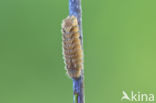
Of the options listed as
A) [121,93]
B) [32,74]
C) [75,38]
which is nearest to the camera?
[75,38]

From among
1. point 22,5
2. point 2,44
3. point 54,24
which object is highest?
point 22,5

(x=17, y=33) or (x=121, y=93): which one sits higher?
(x=17, y=33)

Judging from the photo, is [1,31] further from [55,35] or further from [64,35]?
[64,35]

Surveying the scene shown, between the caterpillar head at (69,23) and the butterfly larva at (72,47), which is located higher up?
the caterpillar head at (69,23)

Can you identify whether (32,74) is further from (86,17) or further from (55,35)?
(86,17)

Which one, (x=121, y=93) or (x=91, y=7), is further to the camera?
(x=91, y=7)

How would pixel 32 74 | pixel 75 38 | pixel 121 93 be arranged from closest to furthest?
1. pixel 75 38
2. pixel 121 93
3. pixel 32 74

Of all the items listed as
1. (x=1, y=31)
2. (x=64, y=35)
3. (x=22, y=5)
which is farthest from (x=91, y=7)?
(x=64, y=35)

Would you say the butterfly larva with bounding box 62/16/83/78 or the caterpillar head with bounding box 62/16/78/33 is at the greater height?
the caterpillar head with bounding box 62/16/78/33
